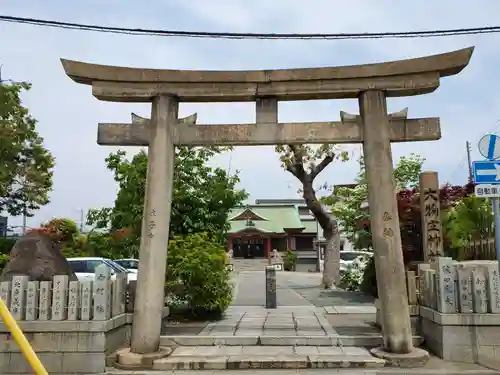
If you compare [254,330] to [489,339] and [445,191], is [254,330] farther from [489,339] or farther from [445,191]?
[445,191]

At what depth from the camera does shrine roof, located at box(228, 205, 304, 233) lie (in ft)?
161

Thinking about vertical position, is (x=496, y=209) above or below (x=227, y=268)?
above

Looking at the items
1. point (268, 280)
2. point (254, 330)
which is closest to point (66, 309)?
point (254, 330)

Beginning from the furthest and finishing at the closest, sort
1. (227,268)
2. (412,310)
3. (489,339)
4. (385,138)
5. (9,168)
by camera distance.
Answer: (9,168)
(227,268)
(412,310)
(385,138)
(489,339)

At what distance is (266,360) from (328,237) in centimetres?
1408

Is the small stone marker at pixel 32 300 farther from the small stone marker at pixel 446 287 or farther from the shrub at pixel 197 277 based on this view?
the small stone marker at pixel 446 287

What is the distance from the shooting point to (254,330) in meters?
9.38

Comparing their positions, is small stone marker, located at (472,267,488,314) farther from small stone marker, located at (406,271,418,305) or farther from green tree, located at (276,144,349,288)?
green tree, located at (276,144,349,288)

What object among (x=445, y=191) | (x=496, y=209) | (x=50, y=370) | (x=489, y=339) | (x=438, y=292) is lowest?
(x=50, y=370)

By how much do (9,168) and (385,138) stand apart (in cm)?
2139

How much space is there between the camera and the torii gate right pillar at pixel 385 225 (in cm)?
750

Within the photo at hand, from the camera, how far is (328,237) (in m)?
20.8

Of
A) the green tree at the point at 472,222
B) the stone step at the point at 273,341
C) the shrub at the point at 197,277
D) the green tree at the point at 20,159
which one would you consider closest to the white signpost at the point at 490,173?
the stone step at the point at 273,341

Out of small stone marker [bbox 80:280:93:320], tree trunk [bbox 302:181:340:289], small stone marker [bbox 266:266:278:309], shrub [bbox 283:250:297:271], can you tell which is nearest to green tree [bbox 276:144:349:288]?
tree trunk [bbox 302:181:340:289]
